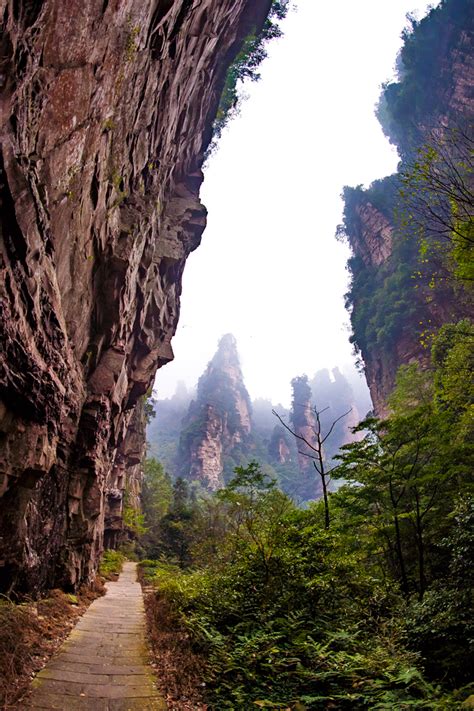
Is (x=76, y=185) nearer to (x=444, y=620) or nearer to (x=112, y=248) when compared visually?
(x=112, y=248)

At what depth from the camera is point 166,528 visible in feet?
86.2

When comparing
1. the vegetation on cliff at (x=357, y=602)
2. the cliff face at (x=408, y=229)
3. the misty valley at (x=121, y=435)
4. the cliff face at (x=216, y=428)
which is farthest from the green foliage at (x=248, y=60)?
the cliff face at (x=216, y=428)

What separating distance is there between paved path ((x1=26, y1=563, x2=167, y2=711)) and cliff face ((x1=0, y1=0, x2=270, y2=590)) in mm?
1711

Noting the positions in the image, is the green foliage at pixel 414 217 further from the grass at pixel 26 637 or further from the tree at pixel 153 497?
the tree at pixel 153 497

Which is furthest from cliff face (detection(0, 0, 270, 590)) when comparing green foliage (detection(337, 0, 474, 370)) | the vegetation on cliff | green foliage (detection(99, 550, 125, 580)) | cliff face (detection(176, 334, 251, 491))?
cliff face (detection(176, 334, 251, 491))

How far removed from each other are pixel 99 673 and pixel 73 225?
7536 mm

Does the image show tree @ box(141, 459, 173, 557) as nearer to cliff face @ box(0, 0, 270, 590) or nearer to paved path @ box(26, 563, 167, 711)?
cliff face @ box(0, 0, 270, 590)

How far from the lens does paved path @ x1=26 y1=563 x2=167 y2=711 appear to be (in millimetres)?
3787

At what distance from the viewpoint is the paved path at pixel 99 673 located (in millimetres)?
3787

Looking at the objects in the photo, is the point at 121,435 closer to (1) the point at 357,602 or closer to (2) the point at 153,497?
(1) the point at 357,602

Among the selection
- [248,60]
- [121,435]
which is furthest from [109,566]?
[248,60]

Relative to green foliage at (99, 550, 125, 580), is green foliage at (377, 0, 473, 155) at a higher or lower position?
higher

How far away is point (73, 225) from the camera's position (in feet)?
24.3

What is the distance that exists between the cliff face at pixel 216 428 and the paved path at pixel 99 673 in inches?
2490
